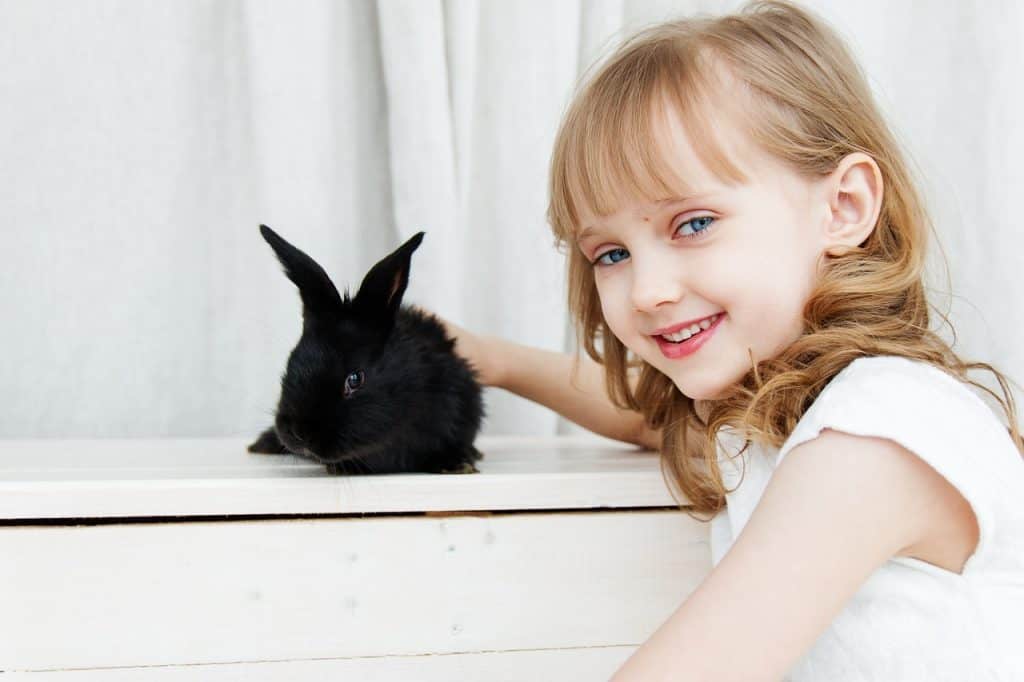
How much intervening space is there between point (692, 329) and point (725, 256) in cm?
7

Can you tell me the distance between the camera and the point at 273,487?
778 mm

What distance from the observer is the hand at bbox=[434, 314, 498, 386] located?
1085 millimetres

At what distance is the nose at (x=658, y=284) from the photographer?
2.55ft

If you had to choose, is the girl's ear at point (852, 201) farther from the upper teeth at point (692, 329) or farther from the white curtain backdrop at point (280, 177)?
the white curtain backdrop at point (280, 177)

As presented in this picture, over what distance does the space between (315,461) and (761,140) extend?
49 cm

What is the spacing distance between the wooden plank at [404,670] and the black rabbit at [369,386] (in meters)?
0.17

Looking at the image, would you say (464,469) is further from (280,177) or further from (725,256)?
(280,177)

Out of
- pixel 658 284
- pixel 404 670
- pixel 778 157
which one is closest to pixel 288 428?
pixel 404 670

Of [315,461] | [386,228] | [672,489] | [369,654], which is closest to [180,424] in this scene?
[386,228]

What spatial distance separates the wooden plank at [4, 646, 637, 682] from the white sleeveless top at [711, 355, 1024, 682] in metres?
0.20

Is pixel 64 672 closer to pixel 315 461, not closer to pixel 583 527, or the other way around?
pixel 315 461

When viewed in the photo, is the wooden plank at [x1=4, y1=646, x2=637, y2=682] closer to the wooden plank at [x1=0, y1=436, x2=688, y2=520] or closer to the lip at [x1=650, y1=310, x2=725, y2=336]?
the wooden plank at [x1=0, y1=436, x2=688, y2=520]

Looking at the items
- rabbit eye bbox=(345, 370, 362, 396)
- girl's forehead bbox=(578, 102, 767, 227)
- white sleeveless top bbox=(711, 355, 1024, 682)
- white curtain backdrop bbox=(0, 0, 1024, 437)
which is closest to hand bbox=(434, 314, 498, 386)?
white curtain backdrop bbox=(0, 0, 1024, 437)

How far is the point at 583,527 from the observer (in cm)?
84
